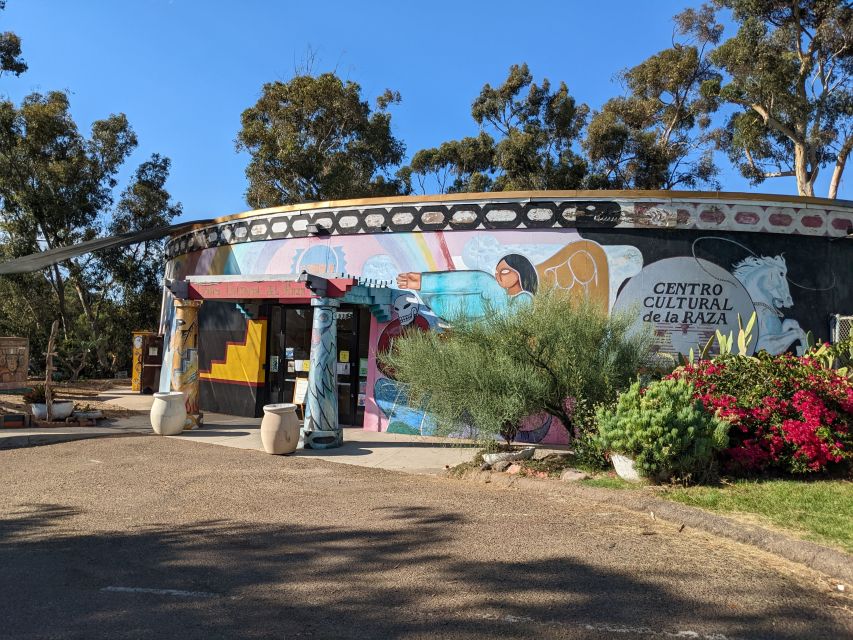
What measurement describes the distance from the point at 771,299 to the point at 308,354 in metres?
9.24

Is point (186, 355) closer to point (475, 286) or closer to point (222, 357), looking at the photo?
point (222, 357)

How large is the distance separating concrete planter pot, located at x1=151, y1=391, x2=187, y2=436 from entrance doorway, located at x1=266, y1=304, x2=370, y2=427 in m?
2.68

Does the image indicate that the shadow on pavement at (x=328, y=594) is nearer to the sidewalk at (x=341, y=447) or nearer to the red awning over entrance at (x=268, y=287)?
the sidewalk at (x=341, y=447)

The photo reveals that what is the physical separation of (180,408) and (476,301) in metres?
5.85

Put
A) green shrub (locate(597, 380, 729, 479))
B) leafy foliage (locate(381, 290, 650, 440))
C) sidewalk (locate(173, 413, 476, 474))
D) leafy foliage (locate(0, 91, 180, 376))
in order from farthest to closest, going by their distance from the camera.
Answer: leafy foliage (locate(0, 91, 180, 376)) < sidewalk (locate(173, 413, 476, 474)) < leafy foliage (locate(381, 290, 650, 440)) < green shrub (locate(597, 380, 729, 479))

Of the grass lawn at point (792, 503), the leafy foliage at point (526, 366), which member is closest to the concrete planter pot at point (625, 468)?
the grass lawn at point (792, 503)

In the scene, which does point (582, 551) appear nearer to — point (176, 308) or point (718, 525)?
point (718, 525)

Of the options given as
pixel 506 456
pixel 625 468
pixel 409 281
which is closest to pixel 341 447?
pixel 506 456

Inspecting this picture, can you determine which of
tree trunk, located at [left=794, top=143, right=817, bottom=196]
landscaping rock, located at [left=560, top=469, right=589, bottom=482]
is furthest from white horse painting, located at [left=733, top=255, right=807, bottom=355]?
tree trunk, located at [left=794, top=143, right=817, bottom=196]

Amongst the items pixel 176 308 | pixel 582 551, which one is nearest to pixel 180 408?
pixel 176 308

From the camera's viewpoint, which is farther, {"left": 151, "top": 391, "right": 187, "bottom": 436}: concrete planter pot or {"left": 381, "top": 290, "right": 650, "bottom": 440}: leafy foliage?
{"left": 151, "top": 391, "right": 187, "bottom": 436}: concrete planter pot

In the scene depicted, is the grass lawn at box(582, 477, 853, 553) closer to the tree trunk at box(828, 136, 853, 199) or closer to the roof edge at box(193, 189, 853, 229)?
the roof edge at box(193, 189, 853, 229)

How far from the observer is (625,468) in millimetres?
7418

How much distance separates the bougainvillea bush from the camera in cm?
725
